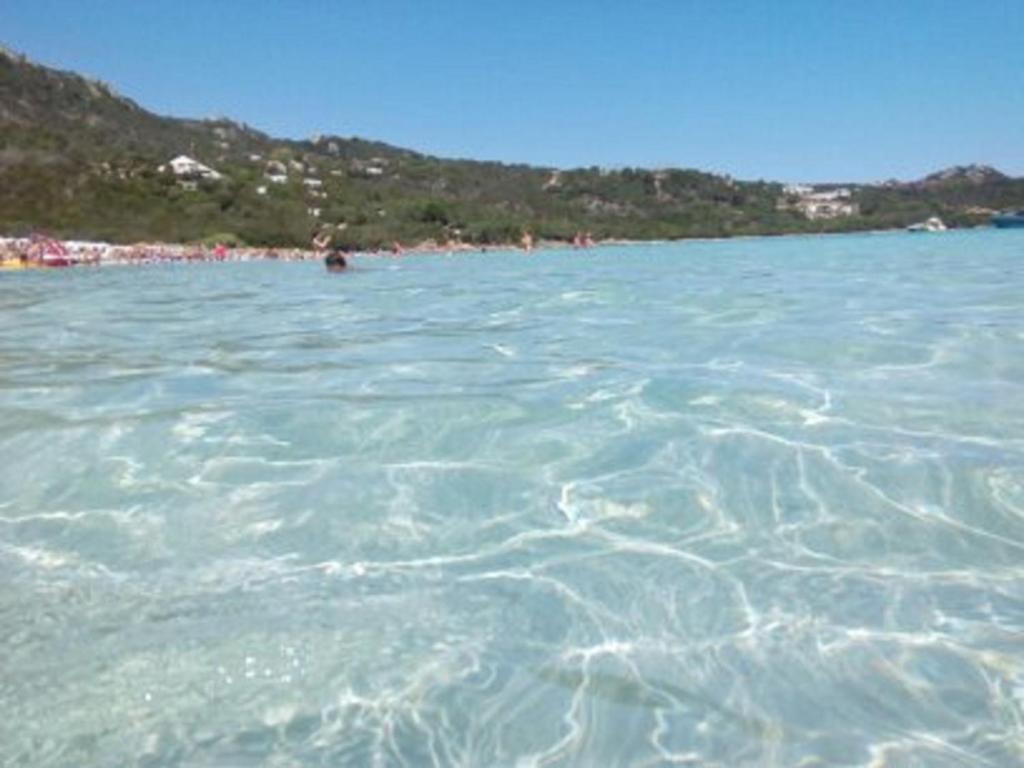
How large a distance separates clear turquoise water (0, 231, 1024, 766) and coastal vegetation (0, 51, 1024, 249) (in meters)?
47.7

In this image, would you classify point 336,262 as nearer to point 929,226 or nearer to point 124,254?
point 124,254

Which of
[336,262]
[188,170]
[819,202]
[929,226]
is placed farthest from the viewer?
[819,202]

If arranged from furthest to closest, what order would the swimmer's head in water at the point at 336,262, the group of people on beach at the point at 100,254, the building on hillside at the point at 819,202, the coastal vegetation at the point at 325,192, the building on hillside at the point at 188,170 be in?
the building on hillside at the point at 819,202 < the building on hillside at the point at 188,170 < the coastal vegetation at the point at 325,192 < the group of people on beach at the point at 100,254 < the swimmer's head in water at the point at 336,262

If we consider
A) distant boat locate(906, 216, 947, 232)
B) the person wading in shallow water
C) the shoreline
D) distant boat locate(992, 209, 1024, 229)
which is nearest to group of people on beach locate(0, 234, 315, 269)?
the shoreline

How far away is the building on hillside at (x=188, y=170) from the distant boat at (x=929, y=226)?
231ft

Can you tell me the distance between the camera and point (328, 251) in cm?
4838

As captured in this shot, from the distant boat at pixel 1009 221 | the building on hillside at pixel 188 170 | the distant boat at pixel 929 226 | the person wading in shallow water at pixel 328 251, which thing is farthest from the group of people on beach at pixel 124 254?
the distant boat at pixel 1009 221

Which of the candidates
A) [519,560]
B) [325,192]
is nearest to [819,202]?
[325,192]

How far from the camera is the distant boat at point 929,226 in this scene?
9741 cm

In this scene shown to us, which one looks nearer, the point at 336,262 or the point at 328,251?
the point at 336,262

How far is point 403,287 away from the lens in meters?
19.2

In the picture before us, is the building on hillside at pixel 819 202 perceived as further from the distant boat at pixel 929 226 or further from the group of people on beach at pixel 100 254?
the group of people on beach at pixel 100 254

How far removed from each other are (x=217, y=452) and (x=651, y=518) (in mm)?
2561

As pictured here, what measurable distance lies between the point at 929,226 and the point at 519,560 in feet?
349
